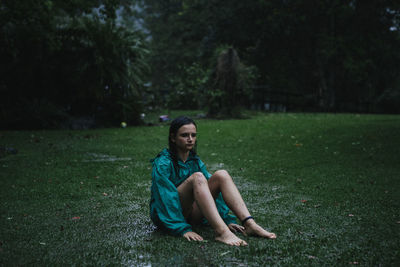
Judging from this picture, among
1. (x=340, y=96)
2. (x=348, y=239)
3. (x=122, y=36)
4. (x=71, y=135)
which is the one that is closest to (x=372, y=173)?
(x=348, y=239)

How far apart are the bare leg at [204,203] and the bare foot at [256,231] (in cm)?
19

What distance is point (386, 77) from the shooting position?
2502cm

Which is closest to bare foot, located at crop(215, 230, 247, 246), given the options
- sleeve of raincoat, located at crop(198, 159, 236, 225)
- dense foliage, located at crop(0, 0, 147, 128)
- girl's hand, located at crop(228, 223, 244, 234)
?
girl's hand, located at crop(228, 223, 244, 234)

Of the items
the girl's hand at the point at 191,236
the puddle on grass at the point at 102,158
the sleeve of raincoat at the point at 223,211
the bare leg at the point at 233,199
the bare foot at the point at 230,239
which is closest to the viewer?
the bare foot at the point at 230,239

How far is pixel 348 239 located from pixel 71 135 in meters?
9.33

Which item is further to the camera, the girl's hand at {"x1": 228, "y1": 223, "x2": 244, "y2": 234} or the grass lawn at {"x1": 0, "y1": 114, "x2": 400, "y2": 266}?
the girl's hand at {"x1": 228, "y1": 223, "x2": 244, "y2": 234}

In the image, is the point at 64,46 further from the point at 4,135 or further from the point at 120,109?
the point at 4,135

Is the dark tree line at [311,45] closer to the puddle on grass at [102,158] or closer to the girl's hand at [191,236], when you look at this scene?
the puddle on grass at [102,158]

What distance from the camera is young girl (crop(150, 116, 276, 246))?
10.3ft

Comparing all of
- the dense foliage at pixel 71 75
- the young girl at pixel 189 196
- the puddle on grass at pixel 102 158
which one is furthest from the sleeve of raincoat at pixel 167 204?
the dense foliage at pixel 71 75

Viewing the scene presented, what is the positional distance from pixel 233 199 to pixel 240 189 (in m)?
1.82

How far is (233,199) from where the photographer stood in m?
3.29

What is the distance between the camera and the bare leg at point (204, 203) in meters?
3.03

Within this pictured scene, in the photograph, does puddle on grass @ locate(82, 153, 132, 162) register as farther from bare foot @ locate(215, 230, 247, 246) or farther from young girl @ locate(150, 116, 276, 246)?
bare foot @ locate(215, 230, 247, 246)
